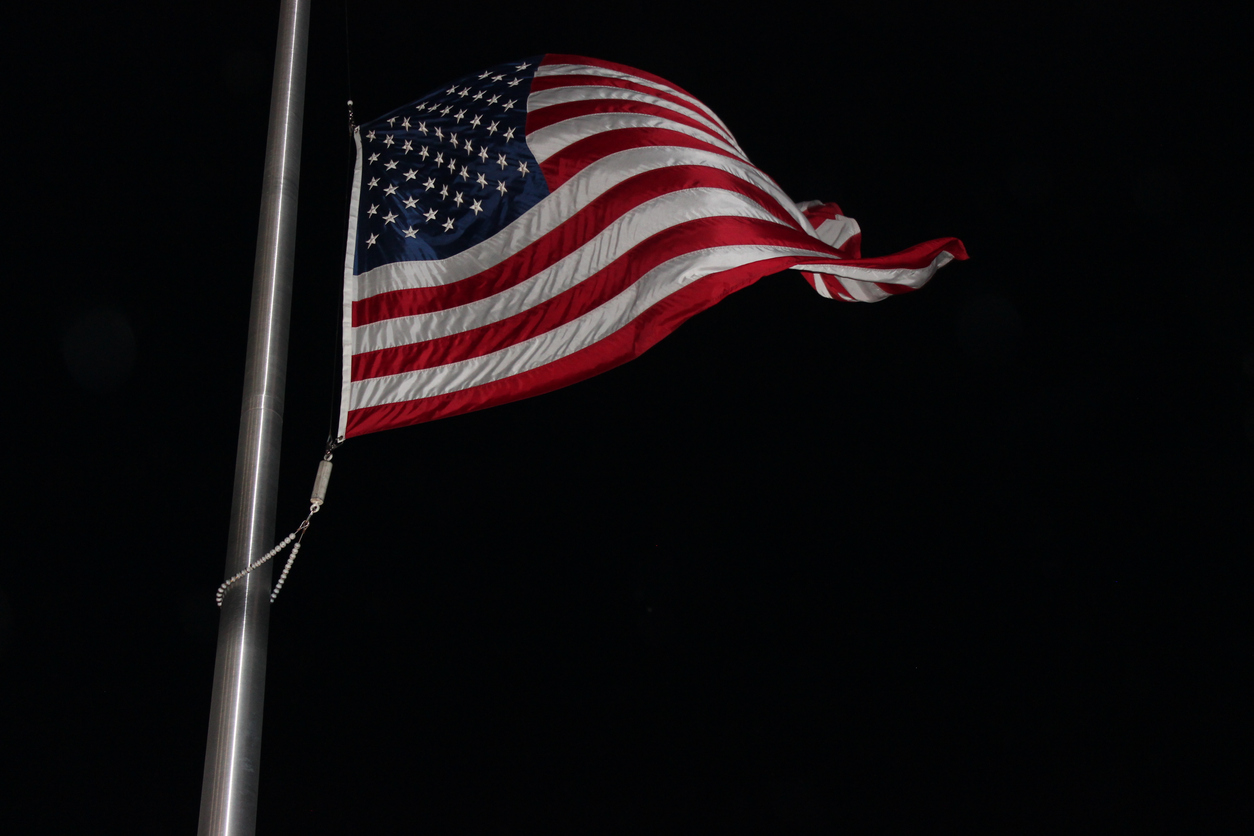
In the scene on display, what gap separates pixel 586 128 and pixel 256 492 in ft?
10.4

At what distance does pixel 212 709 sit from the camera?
4.06m

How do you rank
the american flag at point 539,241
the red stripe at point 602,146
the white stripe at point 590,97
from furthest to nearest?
1. the white stripe at point 590,97
2. the red stripe at point 602,146
3. the american flag at point 539,241

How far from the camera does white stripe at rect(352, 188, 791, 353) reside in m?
5.86

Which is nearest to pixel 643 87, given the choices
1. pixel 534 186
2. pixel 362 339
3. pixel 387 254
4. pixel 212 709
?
pixel 534 186

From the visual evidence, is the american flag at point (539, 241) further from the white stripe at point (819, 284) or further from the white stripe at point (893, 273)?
the white stripe at point (819, 284)

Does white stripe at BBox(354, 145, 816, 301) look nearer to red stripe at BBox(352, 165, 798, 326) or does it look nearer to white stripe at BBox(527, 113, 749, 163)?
red stripe at BBox(352, 165, 798, 326)

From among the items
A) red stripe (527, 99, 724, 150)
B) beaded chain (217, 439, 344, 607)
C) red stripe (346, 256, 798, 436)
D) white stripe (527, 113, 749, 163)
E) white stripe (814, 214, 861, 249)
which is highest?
red stripe (527, 99, 724, 150)

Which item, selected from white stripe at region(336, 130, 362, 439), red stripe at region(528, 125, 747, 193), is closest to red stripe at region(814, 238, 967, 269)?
red stripe at region(528, 125, 747, 193)

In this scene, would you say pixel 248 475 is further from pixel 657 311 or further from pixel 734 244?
pixel 734 244

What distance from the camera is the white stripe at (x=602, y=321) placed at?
18.7 ft

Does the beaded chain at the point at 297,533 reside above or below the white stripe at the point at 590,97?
below

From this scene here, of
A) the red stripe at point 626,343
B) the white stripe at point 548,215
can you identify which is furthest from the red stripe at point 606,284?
the white stripe at point 548,215

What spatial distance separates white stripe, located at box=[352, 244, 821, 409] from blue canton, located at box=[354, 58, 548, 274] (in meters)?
0.68

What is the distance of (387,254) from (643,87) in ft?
6.68
